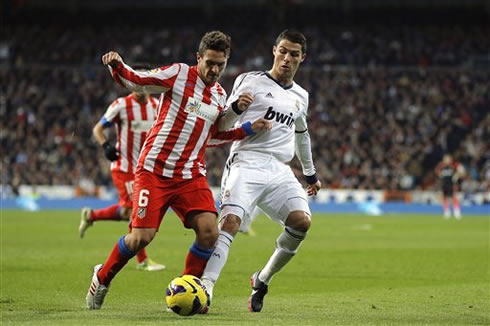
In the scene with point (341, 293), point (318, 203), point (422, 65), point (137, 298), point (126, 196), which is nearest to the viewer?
point (137, 298)

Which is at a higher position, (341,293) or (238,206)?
(238,206)

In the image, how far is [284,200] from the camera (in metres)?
8.12

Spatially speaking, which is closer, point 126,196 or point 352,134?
point 126,196

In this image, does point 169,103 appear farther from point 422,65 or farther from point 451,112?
point 422,65

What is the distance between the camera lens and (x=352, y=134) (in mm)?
34938

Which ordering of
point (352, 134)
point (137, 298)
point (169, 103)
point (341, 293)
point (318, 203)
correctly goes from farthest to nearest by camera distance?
point (352, 134), point (318, 203), point (341, 293), point (137, 298), point (169, 103)

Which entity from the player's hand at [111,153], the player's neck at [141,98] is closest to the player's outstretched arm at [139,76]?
the player's hand at [111,153]

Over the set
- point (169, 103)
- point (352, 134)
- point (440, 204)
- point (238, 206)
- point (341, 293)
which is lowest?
point (440, 204)

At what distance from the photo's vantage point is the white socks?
818cm

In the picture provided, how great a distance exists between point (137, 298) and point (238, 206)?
171cm

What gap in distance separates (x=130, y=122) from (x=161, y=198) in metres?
4.90

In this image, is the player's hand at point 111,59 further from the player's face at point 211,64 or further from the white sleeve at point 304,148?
the white sleeve at point 304,148

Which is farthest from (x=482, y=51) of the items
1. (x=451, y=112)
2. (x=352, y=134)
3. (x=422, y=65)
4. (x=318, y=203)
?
(x=318, y=203)

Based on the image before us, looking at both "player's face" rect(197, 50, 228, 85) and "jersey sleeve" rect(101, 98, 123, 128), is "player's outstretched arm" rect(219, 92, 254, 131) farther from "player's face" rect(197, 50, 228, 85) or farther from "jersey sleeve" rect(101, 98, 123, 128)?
"jersey sleeve" rect(101, 98, 123, 128)
